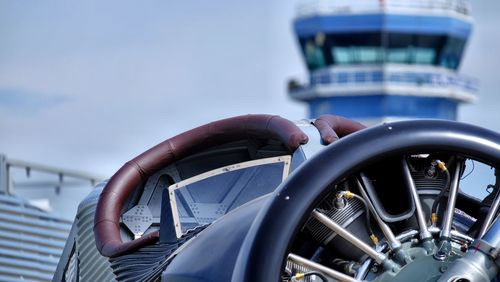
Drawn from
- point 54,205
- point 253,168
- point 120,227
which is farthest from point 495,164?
point 54,205

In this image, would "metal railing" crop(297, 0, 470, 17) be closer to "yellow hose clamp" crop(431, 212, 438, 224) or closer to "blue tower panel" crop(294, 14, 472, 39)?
"blue tower panel" crop(294, 14, 472, 39)

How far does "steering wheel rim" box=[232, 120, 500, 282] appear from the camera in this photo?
25.3 feet

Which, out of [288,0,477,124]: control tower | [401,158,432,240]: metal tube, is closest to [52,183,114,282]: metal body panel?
[401,158,432,240]: metal tube

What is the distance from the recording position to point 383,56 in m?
106

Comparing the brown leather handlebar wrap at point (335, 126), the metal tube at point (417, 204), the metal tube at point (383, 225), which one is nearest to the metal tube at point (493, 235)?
the metal tube at point (417, 204)

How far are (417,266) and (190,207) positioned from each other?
7.66ft

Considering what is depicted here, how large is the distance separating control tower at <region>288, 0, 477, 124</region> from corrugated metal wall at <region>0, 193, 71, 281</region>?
82058mm

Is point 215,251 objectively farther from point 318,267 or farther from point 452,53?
point 452,53

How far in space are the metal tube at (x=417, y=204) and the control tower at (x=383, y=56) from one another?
315ft

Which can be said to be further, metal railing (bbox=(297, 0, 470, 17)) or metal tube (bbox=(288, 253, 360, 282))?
metal railing (bbox=(297, 0, 470, 17))

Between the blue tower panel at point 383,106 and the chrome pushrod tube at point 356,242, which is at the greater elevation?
the blue tower panel at point 383,106

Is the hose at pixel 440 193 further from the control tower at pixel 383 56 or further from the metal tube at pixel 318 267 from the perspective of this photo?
the control tower at pixel 383 56

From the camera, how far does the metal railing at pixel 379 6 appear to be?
108000mm

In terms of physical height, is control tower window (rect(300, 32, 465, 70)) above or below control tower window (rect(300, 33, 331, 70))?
below
